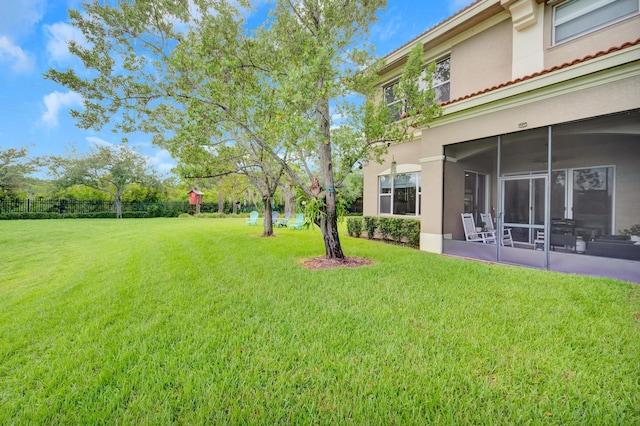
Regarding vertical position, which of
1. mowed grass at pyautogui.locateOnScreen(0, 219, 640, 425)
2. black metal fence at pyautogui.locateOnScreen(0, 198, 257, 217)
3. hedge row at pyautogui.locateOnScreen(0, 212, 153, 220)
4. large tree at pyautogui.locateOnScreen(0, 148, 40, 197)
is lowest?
mowed grass at pyautogui.locateOnScreen(0, 219, 640, 425)

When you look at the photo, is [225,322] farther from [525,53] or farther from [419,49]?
[525,53]

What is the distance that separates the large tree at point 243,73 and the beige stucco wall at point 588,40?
4.16 meters

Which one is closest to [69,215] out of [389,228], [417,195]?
[389,228]

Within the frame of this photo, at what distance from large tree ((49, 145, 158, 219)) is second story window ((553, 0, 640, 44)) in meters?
29.0

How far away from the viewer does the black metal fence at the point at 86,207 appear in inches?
771

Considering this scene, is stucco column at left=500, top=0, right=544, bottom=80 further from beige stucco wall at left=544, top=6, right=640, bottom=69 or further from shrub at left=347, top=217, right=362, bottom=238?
shrub at left=347, top=217, right=362, bottom=238

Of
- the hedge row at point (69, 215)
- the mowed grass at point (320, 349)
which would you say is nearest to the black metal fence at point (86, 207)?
the hedge row at point (69, 215)

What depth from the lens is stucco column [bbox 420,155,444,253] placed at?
792 cm

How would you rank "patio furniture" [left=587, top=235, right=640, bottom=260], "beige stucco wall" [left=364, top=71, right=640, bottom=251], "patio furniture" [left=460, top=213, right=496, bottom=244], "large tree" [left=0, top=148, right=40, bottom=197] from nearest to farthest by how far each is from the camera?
"beige stucco wall" [left=364, top=71, right=640, bottom=251], "patio furniture" [left=587, top=235, right=640, bottom=260], "patio furniture" [left=460, top=213, right=496, bottom=244], "large tree" [left=0, top=148, right=40, bottom=197]

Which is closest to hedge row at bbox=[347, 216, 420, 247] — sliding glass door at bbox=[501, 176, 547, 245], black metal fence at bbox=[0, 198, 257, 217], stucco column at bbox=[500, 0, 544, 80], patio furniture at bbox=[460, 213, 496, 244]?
patio furniture at bbox=[460, 213, 496, 244]

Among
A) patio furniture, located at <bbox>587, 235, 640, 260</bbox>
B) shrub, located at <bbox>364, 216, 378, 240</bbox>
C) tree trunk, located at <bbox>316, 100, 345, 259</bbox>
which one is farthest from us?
shrub, located at <bbox>364, 216, 378, 240</bbox>

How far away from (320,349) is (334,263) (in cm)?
376

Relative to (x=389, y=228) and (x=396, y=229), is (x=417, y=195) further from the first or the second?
(x=389, y=228)

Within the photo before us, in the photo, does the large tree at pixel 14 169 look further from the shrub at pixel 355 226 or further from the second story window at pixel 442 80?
the second story window at pixel 442 80
